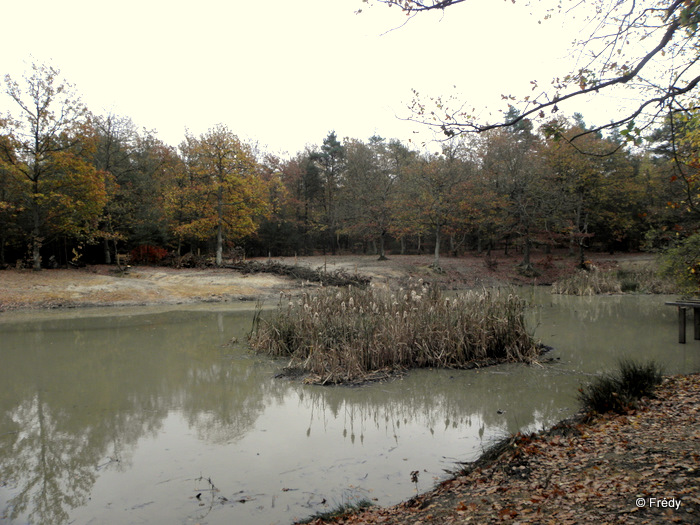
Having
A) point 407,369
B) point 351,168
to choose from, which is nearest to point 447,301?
point 407,369

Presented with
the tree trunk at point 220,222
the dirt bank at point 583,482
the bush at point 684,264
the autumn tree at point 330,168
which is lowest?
the dirt bank at point 583,482

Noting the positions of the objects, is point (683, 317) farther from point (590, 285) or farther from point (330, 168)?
point (330, 168)

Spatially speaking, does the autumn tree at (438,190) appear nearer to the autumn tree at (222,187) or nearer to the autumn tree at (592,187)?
the autumn tree at (592,187)

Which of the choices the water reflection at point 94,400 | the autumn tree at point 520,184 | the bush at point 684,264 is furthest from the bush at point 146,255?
the bush at point 684,264

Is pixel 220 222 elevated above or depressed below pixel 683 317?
above

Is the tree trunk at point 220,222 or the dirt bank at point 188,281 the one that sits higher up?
the tree trunk at point 220,222

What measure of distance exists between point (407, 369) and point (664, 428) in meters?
4.50

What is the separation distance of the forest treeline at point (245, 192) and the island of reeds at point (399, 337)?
12.9 meters

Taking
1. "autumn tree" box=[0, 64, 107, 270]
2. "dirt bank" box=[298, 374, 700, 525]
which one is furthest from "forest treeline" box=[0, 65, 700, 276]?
"dirt bank" box=[298, 374, 700, 525]

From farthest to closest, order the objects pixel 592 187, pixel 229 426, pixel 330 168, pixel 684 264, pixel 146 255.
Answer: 1. pixel 330 168
2. pixel 592 187
3. pixel 146 255
4. pixel 684 264
5. pixel 229 426

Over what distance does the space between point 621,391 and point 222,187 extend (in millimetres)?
26148

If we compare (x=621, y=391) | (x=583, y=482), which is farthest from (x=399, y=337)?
(x=583, y=482)

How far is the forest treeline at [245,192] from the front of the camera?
22203mm

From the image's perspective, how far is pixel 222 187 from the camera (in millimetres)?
28781
